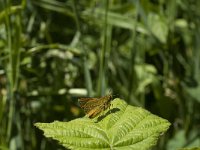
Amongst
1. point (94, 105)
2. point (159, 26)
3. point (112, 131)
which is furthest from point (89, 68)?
point (112, 131)

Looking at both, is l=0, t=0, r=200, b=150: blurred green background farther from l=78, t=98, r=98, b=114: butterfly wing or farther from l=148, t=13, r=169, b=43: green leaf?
l=78, t=98, r=98, b=114: butterfly wing

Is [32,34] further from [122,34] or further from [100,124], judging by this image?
[100,124]

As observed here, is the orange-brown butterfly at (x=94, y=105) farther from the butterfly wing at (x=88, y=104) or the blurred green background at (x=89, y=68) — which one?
the blurred green background at (x=89, y=68)

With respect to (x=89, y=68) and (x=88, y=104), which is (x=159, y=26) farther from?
(x=88, y=104)

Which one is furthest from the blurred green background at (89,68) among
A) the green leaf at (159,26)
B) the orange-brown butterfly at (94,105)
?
the orange-brown butterfly at (94,105)

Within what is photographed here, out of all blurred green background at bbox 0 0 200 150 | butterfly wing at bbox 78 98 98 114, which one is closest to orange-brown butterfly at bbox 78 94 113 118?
butterfly wing at bbox 78 98 98 114

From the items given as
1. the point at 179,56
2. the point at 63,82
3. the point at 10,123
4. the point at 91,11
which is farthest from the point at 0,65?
the point at 179,56
